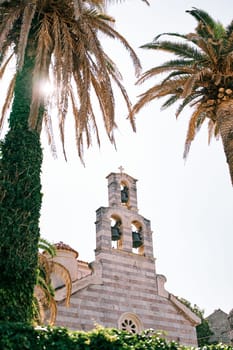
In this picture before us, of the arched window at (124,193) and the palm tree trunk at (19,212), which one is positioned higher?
the arched window at (124,193)

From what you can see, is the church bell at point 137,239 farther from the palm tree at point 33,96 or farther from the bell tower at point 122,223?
the palm tree at point 33,96

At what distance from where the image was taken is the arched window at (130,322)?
20.3m

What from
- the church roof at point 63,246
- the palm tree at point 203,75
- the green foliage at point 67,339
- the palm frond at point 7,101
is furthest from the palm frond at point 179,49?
the church roof at point 63,246

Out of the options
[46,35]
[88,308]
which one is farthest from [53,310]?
[46,35]

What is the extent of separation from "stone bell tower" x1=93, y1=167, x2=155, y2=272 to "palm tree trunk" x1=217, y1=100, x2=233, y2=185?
970cm

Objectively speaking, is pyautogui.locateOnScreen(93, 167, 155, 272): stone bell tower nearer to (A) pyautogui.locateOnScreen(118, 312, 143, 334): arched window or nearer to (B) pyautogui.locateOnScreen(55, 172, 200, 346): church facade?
(B) pyautogui.locateOnScreen(55, 172, 200, 346): church facade

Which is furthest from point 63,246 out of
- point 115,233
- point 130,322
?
point 130,322

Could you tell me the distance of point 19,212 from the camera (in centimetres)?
929

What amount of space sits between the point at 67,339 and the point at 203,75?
9.78m

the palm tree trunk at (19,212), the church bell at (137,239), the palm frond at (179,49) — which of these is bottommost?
the palm tree trunk at (19,212)

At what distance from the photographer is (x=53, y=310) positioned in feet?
54.0

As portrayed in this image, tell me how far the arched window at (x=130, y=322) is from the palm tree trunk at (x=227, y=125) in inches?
408

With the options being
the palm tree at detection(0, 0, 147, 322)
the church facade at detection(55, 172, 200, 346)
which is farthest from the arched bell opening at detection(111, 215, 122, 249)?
the palm tree at detection(0, 0, 147, 322)

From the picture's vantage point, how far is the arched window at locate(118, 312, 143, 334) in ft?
66.6
